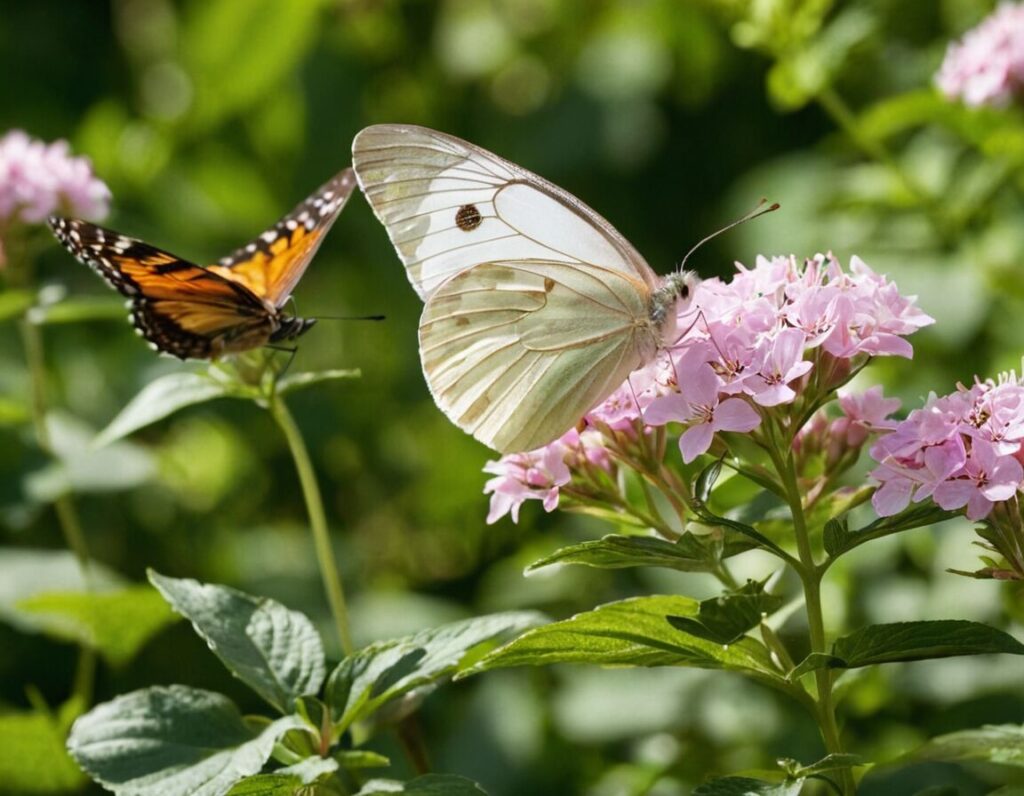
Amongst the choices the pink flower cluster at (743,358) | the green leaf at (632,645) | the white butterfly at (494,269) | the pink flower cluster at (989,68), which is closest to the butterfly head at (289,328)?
the white butterfly at (494,269)

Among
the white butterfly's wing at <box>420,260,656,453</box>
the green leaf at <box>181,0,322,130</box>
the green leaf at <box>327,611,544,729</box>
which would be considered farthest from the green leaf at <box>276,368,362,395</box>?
the green leaf at <box>181,0,322,130</box>

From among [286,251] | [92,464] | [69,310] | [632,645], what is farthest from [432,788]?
[92,464]

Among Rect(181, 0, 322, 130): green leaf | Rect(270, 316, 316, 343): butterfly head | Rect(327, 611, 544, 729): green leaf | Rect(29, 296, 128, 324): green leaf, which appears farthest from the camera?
Rect(181, 0, 322, 130): green leaf

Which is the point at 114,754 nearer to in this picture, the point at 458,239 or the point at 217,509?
the point at 458,239

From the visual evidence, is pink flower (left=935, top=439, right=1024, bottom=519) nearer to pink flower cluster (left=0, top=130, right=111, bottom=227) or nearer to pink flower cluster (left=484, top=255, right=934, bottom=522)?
pink flower cluster (left=484, top=255, right=934, bottom=522)

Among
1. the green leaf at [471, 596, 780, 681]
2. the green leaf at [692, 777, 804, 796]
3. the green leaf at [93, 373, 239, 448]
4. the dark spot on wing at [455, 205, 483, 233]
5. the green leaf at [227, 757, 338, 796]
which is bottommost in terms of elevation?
the green leaf at [692, 777, 804, 796]

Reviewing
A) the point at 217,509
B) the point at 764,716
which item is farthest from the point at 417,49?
the point at 764,716

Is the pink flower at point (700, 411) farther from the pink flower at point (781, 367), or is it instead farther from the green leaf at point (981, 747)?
the green leaf at point (981, 747)
